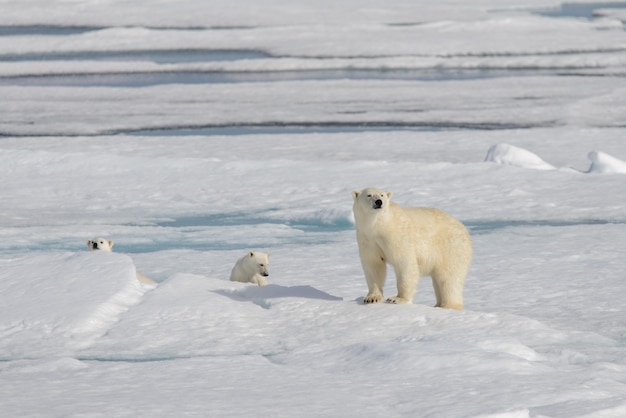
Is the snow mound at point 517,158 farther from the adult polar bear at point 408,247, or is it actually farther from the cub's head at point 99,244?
the adult polar bear at point 408,247

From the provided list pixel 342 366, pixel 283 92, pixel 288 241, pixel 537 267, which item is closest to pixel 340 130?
pixel 283 92

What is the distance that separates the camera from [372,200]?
413 cm

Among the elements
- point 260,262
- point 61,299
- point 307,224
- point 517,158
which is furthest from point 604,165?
point 61,299

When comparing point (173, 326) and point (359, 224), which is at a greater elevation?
point (359, 224)

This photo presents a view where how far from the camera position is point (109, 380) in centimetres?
351

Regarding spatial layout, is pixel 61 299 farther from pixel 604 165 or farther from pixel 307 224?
pixel 604 165

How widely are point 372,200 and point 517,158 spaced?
4354 millimetres

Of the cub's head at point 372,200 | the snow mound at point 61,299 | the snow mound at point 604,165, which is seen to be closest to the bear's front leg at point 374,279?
the cub's head at point 372,200

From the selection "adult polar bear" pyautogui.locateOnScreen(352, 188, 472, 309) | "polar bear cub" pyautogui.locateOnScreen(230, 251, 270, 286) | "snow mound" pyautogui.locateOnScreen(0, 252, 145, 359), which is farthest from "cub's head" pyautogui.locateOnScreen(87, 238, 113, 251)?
"adult polar bear" pyautogui.locateOnScreen(352, 188, 472, 309)

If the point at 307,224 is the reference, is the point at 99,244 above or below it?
above

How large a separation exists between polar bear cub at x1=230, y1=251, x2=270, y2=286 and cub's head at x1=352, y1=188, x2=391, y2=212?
97 cm

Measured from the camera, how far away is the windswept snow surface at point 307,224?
3.45m

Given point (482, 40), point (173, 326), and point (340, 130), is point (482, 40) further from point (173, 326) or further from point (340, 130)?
point (173, 326)

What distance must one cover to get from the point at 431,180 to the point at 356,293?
9.69ft
